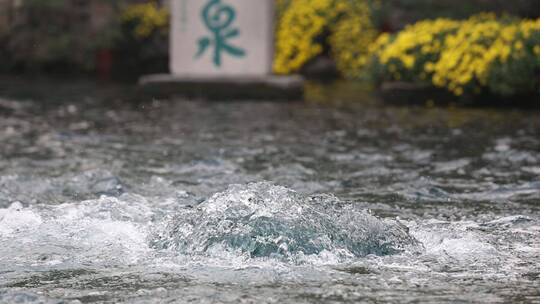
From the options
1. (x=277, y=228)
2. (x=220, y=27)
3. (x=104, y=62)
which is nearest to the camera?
(x=277, y=228)

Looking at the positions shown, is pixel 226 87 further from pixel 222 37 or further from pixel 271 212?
pixel 271 212

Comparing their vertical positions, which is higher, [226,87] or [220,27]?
[220,27]

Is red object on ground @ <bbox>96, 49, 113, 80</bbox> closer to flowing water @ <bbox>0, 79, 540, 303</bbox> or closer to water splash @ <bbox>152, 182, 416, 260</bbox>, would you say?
flowing water @ <bbox>0, 79, 540, 303</bbox>

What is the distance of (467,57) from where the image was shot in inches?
522

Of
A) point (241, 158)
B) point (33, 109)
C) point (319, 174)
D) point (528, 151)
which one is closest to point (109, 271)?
point (319, 174)

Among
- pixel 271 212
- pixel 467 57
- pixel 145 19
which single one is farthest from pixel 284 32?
pixel 271 212

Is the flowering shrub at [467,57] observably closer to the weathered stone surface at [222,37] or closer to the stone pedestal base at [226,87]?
the stone pedestal base at [226,87]

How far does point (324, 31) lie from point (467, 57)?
6671mm

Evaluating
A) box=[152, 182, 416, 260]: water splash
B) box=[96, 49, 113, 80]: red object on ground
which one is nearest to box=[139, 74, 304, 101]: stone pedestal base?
box=[96, 49, 113, 80]: red object on ground

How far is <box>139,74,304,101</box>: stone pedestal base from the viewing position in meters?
14.7

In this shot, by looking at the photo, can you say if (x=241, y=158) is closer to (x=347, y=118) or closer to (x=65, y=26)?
(x=347, y=118)

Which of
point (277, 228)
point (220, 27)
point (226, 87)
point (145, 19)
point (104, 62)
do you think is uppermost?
point (220, 27)

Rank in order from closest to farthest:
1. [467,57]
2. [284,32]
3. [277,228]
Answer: [277,228]
[467,57]
[284,32]

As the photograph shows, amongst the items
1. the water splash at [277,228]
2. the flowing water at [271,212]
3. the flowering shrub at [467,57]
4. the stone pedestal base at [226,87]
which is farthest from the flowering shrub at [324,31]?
the water splash at [277,228]
